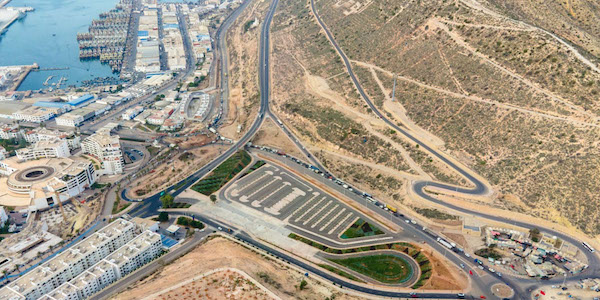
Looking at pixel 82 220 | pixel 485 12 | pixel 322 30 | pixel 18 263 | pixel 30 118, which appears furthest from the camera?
pixel 322 30

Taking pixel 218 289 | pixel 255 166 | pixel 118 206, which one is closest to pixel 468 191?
pixel 255 166

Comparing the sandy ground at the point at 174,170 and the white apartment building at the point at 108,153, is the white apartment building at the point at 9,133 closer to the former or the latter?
the white apartment building at the point at 108,153

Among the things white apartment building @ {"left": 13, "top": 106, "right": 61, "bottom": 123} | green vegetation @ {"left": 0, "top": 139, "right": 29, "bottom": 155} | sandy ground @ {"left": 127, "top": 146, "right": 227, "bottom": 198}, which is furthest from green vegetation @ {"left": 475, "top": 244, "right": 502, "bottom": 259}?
white apartment building @ {"left": 13, "top": 106, "right": 61, "bottom": 123}

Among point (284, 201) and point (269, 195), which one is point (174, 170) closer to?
point (269, 195)

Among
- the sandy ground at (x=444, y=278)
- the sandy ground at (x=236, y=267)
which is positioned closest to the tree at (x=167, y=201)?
the sandy ground at (x=236, y=267)

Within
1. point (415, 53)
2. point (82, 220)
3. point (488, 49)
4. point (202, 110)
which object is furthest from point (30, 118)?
point (488, 49)

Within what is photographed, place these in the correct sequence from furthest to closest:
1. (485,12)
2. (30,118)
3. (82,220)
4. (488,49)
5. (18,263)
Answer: (30,118) < (485,12) < (488,49) < (82,220) < (18,263)

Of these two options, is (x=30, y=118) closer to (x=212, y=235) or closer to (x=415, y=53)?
(x=212, y=235)
